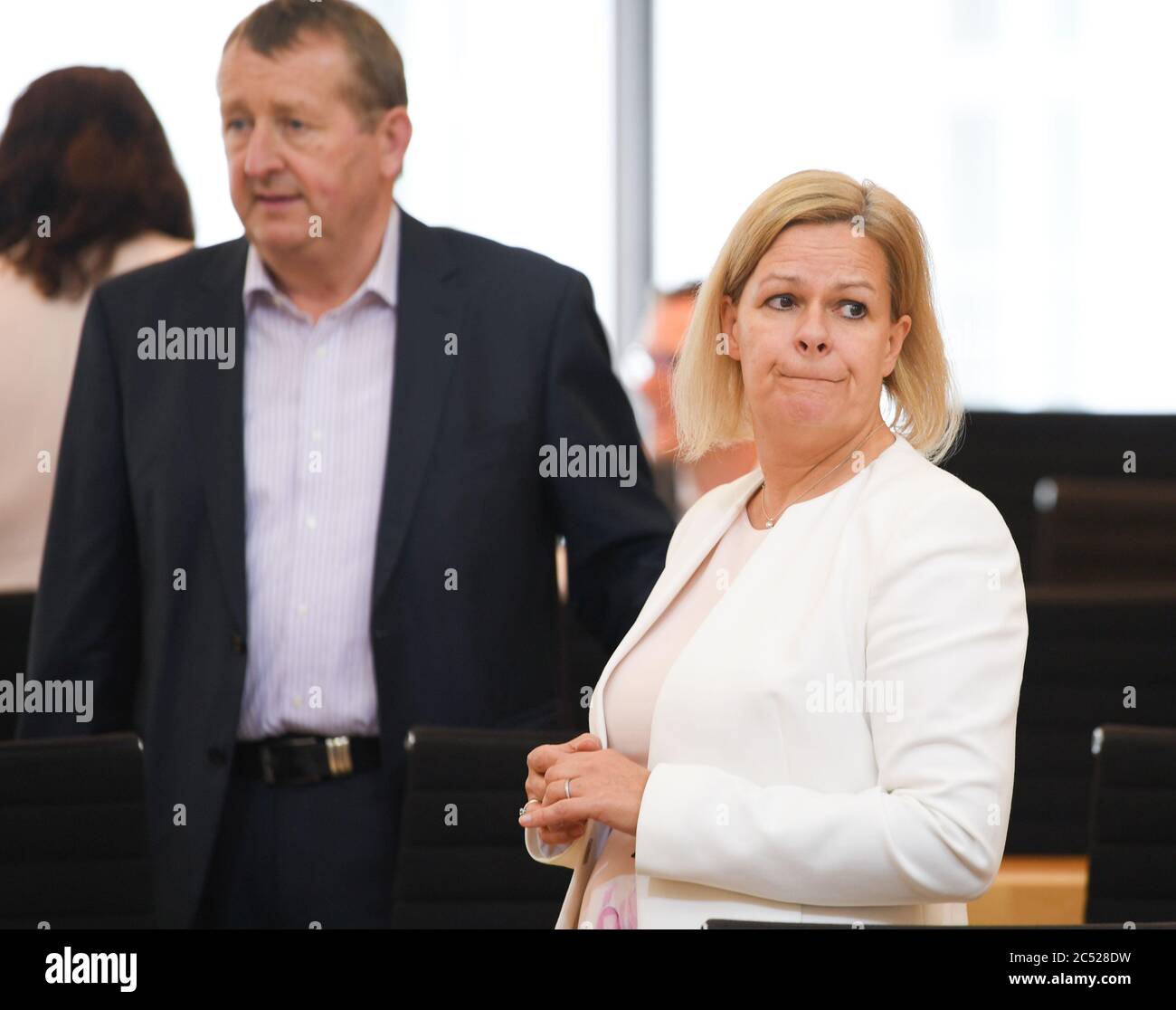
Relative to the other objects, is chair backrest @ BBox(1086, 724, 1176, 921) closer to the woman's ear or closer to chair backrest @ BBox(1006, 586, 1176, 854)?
chair backrest @ BBox(1006, 586, 1176, 854)

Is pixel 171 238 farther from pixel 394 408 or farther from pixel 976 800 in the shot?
pixel 976 800

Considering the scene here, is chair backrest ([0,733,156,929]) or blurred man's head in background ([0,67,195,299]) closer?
chair backrest ([0,733,156,929])

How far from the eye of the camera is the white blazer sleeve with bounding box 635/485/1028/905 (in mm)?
1189

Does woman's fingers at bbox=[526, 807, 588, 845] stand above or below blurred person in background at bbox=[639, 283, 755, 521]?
below

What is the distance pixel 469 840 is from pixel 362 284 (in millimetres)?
711

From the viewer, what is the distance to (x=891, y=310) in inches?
52.2

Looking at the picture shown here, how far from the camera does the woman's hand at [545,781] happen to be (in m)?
1.32

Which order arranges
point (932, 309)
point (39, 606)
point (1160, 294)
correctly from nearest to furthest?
point (932, 309) → point (39, 606) → point (1160, 294)

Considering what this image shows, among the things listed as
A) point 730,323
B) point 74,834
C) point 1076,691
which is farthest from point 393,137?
point 1076,691

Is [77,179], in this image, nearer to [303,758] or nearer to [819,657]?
[303,758]

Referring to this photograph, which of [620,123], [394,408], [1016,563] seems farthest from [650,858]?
[620,123]

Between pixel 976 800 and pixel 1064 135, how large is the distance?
5429 mm

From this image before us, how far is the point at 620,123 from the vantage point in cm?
615

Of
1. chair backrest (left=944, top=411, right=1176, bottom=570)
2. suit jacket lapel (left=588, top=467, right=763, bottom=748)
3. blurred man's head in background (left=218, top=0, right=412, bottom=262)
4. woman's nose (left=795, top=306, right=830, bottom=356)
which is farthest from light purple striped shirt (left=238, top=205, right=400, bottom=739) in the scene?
chair backrest (left=944, top=411, right=1176, bottom=570)
